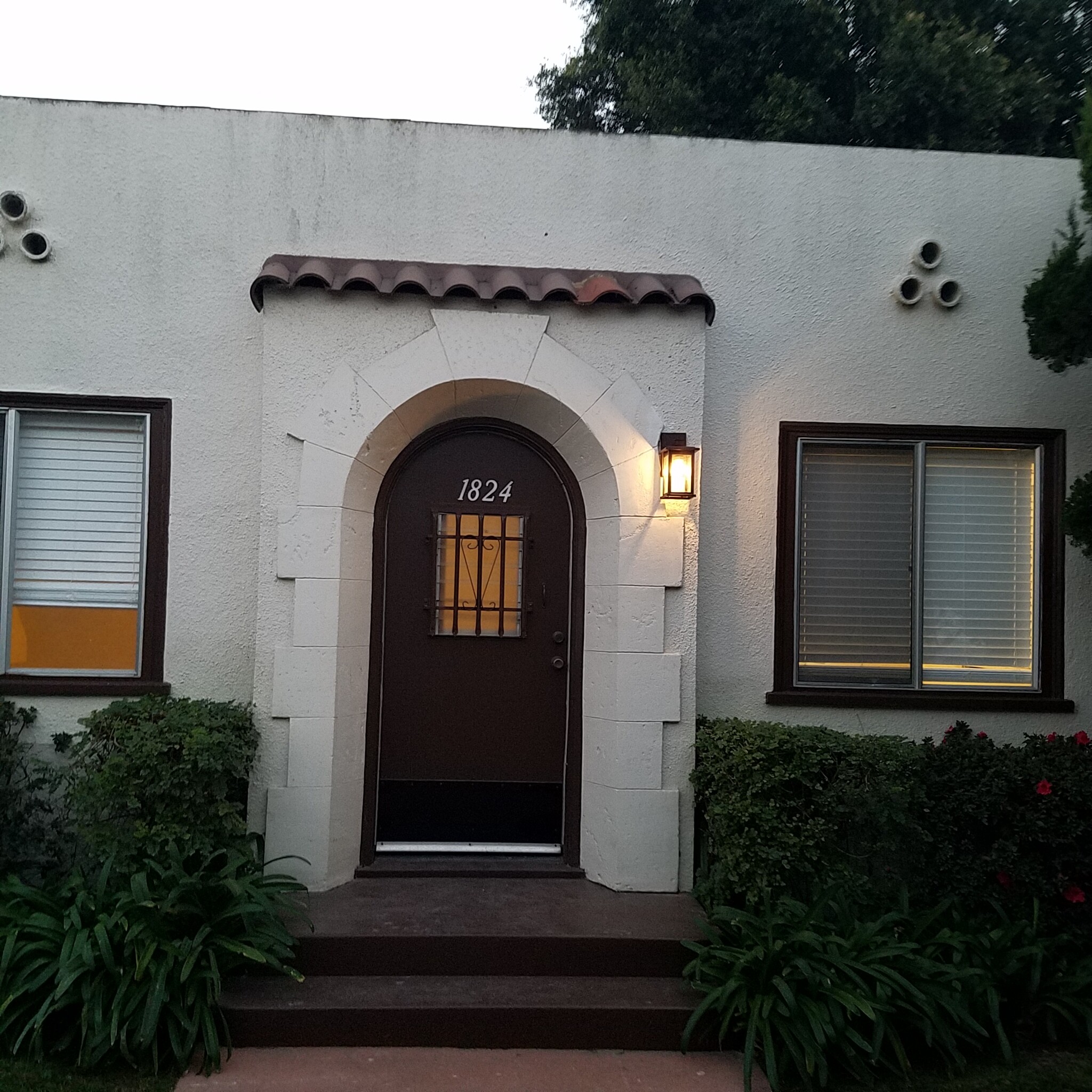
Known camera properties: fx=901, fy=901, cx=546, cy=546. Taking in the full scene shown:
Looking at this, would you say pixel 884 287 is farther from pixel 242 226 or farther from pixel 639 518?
pixel 242 226

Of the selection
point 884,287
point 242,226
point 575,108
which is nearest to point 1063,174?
point 884,287

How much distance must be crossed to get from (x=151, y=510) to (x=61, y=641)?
87 centimetres

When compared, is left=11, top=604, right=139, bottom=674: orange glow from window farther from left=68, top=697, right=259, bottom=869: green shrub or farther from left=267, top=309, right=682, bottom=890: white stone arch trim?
left=267, top=309, right=682, bottom=890: white stone arch trim

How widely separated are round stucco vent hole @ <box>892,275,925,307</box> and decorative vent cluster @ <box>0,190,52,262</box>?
15.5 feet

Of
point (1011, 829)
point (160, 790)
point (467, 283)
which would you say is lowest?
point (1011, 829)

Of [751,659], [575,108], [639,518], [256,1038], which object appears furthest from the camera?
[575,108]

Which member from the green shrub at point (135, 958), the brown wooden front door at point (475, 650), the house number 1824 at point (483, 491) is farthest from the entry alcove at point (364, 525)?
the green shrub at point (135, 958)

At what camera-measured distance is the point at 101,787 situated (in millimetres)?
3992

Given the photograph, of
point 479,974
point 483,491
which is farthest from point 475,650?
point 479,974

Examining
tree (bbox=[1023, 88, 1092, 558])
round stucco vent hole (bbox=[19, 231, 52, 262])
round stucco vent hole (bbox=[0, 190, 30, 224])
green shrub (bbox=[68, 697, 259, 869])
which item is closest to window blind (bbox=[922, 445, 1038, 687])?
tree (bbox=[1023, 88, 1092, 558])

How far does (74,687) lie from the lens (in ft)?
15.8

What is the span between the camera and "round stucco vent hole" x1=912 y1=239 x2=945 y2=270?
5.18 metres

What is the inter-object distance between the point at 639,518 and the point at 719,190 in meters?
2.01

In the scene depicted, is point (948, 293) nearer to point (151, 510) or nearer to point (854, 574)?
point (854, 574)
